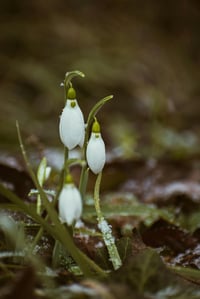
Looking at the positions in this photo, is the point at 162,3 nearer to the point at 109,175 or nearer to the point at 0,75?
the point at 0,75

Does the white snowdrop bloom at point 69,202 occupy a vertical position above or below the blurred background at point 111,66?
below

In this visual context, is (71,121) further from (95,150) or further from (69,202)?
(69,202)

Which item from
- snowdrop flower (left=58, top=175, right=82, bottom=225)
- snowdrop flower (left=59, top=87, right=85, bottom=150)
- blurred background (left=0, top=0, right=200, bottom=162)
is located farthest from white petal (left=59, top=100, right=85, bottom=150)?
blurred background (left=0, top=0, right=200, bottom=162)

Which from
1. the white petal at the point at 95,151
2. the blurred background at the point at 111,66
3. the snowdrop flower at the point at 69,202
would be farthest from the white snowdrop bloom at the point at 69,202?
the blurred background at the point at 111,66

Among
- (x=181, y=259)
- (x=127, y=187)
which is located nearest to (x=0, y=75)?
(x=127, y=187)

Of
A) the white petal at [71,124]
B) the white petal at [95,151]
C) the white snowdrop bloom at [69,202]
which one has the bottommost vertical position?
the white snowdrop bloom at [69,202]

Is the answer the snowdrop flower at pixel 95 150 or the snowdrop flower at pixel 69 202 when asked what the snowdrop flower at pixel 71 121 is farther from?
the snowdrop flower at pixel 69 202

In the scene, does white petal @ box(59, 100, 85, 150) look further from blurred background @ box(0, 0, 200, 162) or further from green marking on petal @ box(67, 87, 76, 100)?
blurred background @ box(0, 0, 200, 162)

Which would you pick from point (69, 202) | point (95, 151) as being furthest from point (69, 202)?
point (95, 151)
